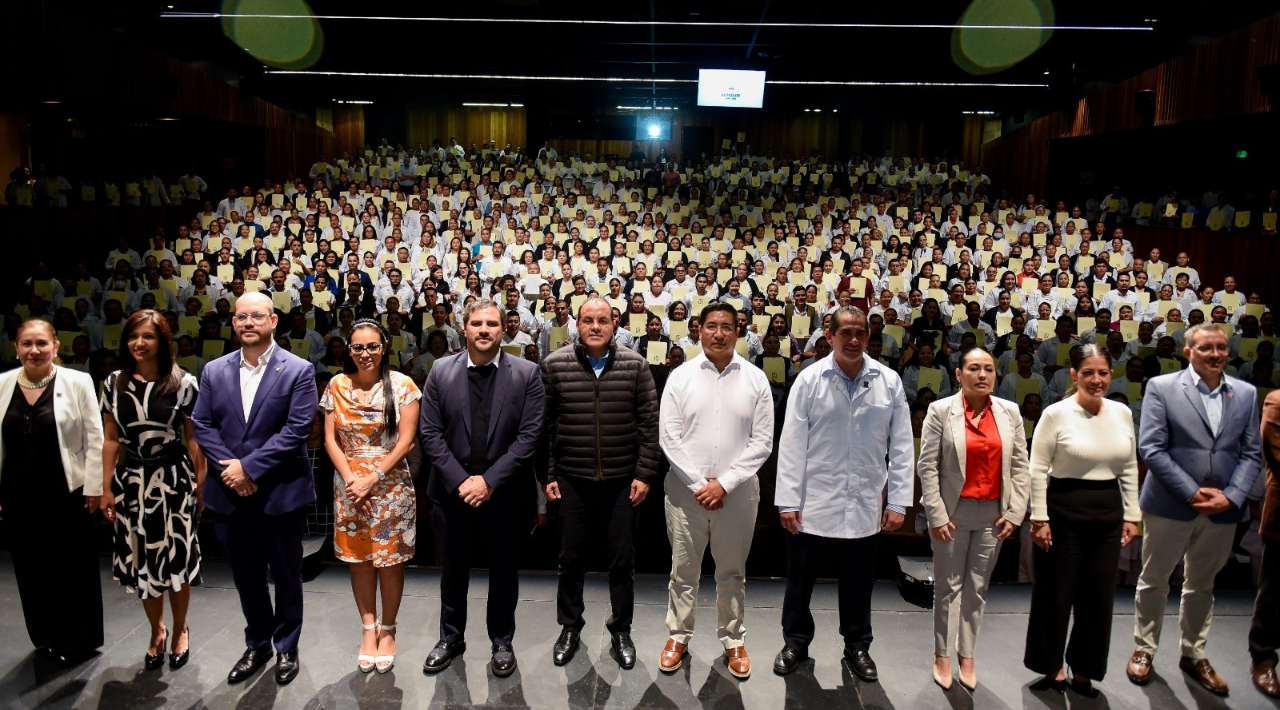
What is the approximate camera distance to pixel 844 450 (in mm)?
3096

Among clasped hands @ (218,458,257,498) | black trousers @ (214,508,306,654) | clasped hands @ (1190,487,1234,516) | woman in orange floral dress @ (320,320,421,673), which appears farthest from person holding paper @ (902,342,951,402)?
clasped hands @ (218,458,257,498)

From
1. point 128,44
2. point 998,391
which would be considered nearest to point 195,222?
point 128,44

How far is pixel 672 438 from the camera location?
126 inches

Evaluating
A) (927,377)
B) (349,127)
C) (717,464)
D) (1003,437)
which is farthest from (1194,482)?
(349,127)

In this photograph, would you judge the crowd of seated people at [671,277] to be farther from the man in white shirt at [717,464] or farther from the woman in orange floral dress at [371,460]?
the woman in orange floral dress at [371,460]

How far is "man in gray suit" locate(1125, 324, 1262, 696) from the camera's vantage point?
3.05 meters

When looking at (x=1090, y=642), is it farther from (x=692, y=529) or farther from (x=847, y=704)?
(x=692, y=529)

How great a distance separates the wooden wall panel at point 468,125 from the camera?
68.5 ft

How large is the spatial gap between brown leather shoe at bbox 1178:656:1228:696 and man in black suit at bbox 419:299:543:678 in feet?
8.44

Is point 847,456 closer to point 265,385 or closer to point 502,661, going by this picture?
point 502,661

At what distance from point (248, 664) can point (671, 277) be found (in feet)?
24.3

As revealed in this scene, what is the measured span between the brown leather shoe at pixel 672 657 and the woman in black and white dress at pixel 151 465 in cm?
177

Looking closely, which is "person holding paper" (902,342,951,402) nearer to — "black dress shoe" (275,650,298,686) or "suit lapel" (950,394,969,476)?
"suit lapel" (950,394,969,476)

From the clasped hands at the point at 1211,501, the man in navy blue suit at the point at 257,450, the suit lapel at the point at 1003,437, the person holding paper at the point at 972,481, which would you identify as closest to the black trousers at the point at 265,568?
the man in navy blue suit at the point at 257,450
